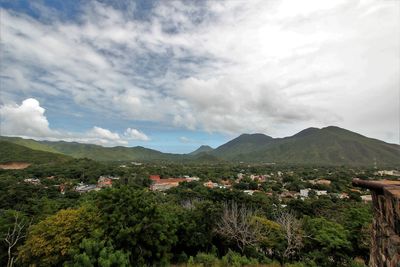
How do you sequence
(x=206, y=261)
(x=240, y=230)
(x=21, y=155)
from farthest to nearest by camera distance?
1. (x=21, y=155)
2. (x=240, y=230)
3. (x=206, y=261)

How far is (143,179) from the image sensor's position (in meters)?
70.4

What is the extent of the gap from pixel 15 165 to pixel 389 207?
119 meters

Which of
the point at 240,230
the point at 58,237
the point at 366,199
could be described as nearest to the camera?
the point at 58,237

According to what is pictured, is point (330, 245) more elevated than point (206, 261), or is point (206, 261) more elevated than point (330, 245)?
point (330, 245)

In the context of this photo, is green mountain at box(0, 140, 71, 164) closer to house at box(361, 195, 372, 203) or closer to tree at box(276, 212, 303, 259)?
house at box(361, 195, 372, 203)

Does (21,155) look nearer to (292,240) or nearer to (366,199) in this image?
(366,199)

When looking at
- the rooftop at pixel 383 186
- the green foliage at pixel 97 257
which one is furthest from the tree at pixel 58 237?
the rooftop at pixel 383 186

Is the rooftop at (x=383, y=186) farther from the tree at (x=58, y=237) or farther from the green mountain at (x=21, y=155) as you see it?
the green mountain at (x=21, y=155)

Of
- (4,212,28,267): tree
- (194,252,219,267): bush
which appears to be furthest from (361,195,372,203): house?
(4,212,28,267): tree

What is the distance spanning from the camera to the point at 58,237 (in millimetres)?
12484

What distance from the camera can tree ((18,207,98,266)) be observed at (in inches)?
478

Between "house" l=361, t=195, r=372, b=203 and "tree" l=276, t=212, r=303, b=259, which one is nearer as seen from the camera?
"tree" l=276, t=212, r=303, b=259

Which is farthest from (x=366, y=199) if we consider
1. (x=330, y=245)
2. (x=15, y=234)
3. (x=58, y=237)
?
(x=15, y=234)

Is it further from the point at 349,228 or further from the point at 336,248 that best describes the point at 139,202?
the point at 349,228
